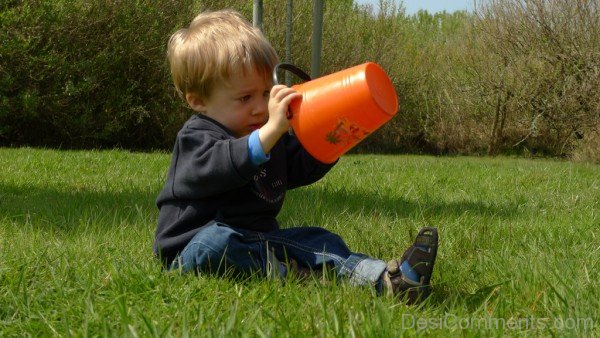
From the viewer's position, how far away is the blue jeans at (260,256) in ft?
7.48

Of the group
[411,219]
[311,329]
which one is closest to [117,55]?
[411,219]

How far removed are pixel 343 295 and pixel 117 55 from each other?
1063cm

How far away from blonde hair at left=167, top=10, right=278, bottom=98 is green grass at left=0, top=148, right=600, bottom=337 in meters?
0.66

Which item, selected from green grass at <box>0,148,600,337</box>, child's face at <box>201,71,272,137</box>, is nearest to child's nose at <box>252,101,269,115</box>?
child's face at <box>201,71,272,137</box>

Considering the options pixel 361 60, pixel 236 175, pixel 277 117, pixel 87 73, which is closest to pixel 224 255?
pixel 236 175

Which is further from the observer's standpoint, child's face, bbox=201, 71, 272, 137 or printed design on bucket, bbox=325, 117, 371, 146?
child's face, bbox=201, 71, 272, 137

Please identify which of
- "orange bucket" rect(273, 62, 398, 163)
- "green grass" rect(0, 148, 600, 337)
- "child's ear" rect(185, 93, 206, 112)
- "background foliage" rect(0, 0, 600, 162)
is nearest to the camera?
"green grass" rect(0, 148, 600, 337)

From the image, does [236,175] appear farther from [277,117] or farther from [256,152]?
[277,117]

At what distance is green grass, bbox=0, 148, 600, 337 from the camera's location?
1.76 metres

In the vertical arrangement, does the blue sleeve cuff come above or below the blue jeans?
above

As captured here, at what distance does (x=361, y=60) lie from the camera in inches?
620

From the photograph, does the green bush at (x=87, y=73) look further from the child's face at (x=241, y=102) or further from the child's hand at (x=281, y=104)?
the child's hand at (x=281, y=104)

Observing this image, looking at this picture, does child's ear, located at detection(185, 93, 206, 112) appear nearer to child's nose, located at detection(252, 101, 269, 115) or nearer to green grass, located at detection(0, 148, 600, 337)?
child's nose, located at detection(252, 101, 269, 115)

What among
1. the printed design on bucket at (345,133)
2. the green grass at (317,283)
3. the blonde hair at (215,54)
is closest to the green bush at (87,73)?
the green grass at (317,283)
